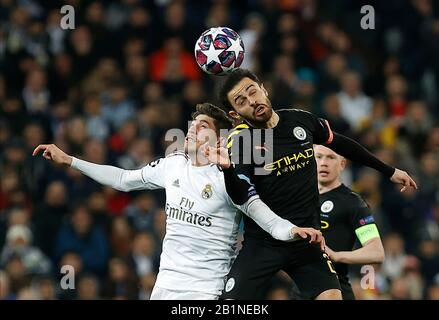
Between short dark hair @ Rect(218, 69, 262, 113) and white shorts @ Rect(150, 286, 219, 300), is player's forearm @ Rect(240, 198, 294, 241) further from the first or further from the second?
short dark hair @ Rect(218, 69, 262, 113)

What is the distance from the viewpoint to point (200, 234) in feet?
23.7

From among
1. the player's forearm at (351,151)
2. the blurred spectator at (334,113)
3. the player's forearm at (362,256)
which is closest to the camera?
the player's forearm at (362,256)

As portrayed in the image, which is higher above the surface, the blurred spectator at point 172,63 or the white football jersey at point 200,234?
the blurred spectator at point 172,63

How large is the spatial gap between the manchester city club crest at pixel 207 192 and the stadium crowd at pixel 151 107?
12.8 ft

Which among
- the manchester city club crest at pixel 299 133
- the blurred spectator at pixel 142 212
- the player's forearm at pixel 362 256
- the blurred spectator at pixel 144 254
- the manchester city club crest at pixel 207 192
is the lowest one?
the blurred spectator at pixel 144 254

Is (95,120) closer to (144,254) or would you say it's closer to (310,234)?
(144,254)

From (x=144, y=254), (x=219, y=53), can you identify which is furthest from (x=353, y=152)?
(x=144, y=254)

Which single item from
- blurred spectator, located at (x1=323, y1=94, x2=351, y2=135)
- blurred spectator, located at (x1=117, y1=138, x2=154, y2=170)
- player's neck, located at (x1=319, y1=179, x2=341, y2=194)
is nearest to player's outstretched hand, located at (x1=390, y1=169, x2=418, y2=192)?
player's neck, located at (x1=319, y1=179, x2=341, y2=194)

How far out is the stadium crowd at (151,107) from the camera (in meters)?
12.1

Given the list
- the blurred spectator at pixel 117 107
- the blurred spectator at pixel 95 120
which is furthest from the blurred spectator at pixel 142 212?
the blurred spectator at pixel 117 107

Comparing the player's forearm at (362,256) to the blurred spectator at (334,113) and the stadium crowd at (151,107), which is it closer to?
the stadium crowd at (151,107)

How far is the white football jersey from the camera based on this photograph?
721 centimetres

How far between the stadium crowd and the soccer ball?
3.64 m

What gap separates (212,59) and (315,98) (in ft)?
22.0
